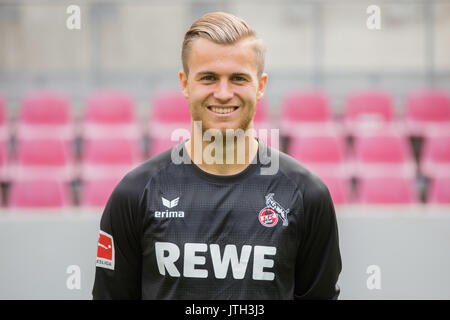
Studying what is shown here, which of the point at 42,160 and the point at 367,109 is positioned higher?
the point at 367,109

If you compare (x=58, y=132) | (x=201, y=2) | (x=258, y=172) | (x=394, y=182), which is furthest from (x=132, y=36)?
(x=258, y=172)

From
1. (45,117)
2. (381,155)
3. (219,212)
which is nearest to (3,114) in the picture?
(45,117)

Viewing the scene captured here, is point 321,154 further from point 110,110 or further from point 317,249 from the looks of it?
point 317,249

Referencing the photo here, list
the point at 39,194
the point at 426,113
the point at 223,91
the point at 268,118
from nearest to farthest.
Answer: the point at 223,91
the point at 39,194
the point at 426,113
the point at 268,118

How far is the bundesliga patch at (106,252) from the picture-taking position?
0.83 m

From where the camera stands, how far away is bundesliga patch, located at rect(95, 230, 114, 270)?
833mm

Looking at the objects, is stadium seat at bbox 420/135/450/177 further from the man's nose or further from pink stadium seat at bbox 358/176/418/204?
the man's nose

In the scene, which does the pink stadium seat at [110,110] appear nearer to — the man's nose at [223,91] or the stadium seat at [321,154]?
the stadium seat at [321,154]

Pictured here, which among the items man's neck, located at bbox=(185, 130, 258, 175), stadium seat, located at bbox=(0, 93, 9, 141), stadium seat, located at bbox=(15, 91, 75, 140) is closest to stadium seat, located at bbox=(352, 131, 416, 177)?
stadium seat, located at bbox=(15, 91, 75, 140)

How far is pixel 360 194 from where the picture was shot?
7.02ft

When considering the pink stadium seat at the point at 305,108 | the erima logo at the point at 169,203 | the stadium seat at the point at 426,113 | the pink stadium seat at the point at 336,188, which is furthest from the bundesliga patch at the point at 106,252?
the stadium seat at the point at 426,113

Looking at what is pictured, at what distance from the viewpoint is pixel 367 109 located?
2596mm

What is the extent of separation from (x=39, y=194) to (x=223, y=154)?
1302mm

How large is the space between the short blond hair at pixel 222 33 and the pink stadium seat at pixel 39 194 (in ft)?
4.11
